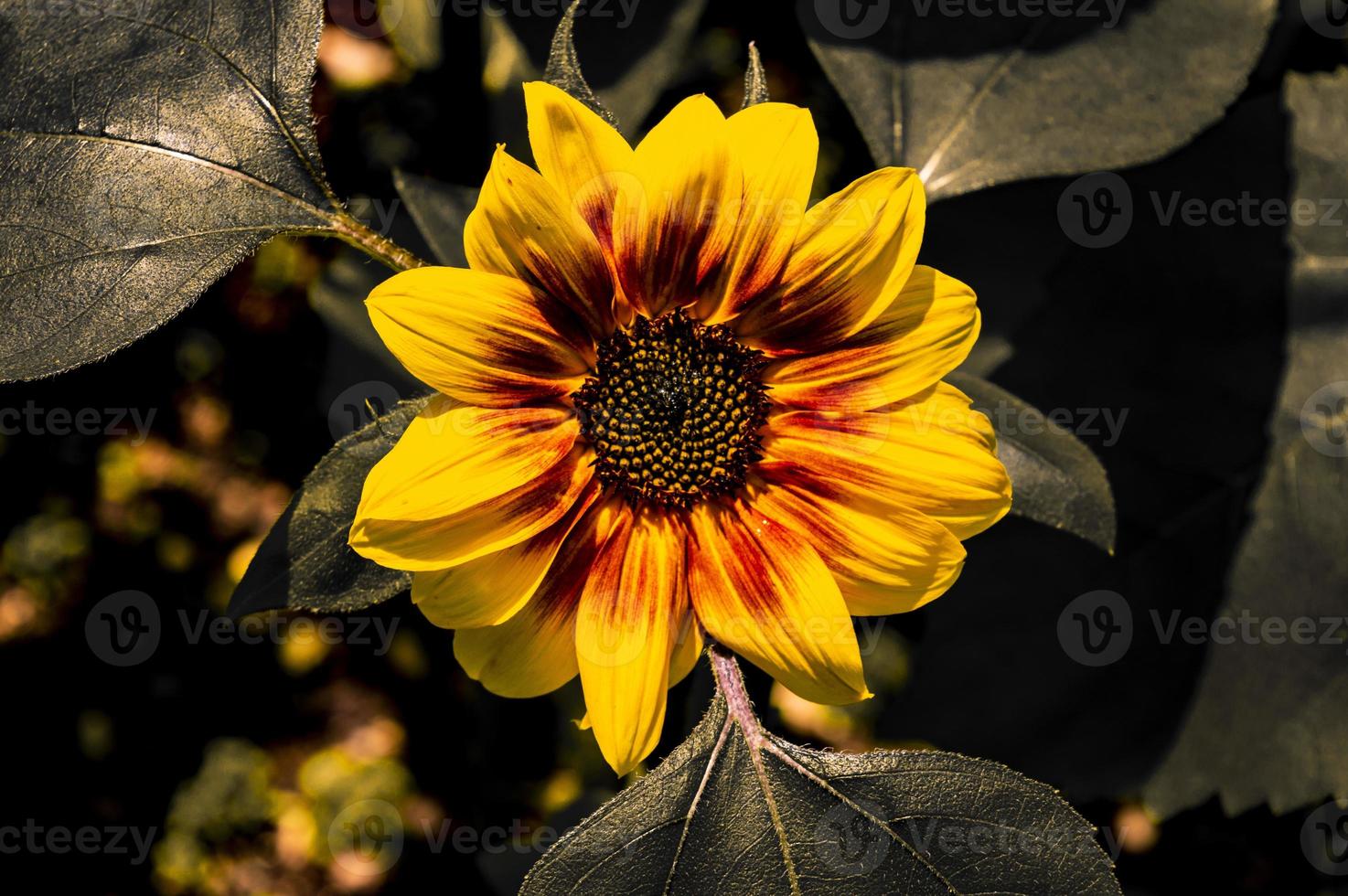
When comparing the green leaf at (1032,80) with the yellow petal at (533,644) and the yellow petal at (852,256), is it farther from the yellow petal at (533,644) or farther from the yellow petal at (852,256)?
the yellow petal at (533,644)

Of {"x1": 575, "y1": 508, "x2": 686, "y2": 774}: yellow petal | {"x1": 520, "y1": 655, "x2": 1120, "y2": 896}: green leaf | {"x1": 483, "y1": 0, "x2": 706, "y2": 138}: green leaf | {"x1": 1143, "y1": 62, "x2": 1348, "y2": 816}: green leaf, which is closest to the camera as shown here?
{"x1": 575, "y1": 508, "x2": 686, "y2": 774}: yellow petal

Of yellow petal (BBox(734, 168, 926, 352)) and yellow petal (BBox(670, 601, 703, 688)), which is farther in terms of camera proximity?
yellow petal (BBox(670, 601, 703, 688))

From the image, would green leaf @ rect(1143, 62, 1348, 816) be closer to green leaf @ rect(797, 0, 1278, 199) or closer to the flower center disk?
green leaf @ rect(797, 0, 1278, 199)

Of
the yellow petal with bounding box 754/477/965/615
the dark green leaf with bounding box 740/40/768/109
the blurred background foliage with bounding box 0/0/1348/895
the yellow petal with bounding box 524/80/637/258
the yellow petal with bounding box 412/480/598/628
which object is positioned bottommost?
the blurred background foliage with bounding box 0/0/1348/895

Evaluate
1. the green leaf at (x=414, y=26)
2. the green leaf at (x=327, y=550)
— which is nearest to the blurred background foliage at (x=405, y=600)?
the green leaf at (x=414, y=26)

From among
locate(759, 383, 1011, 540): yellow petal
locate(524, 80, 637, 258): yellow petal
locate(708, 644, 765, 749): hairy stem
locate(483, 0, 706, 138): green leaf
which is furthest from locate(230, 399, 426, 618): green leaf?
locate(483, 0, 706, 138): green leaf

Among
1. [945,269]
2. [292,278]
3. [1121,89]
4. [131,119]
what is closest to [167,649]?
[292,278]
